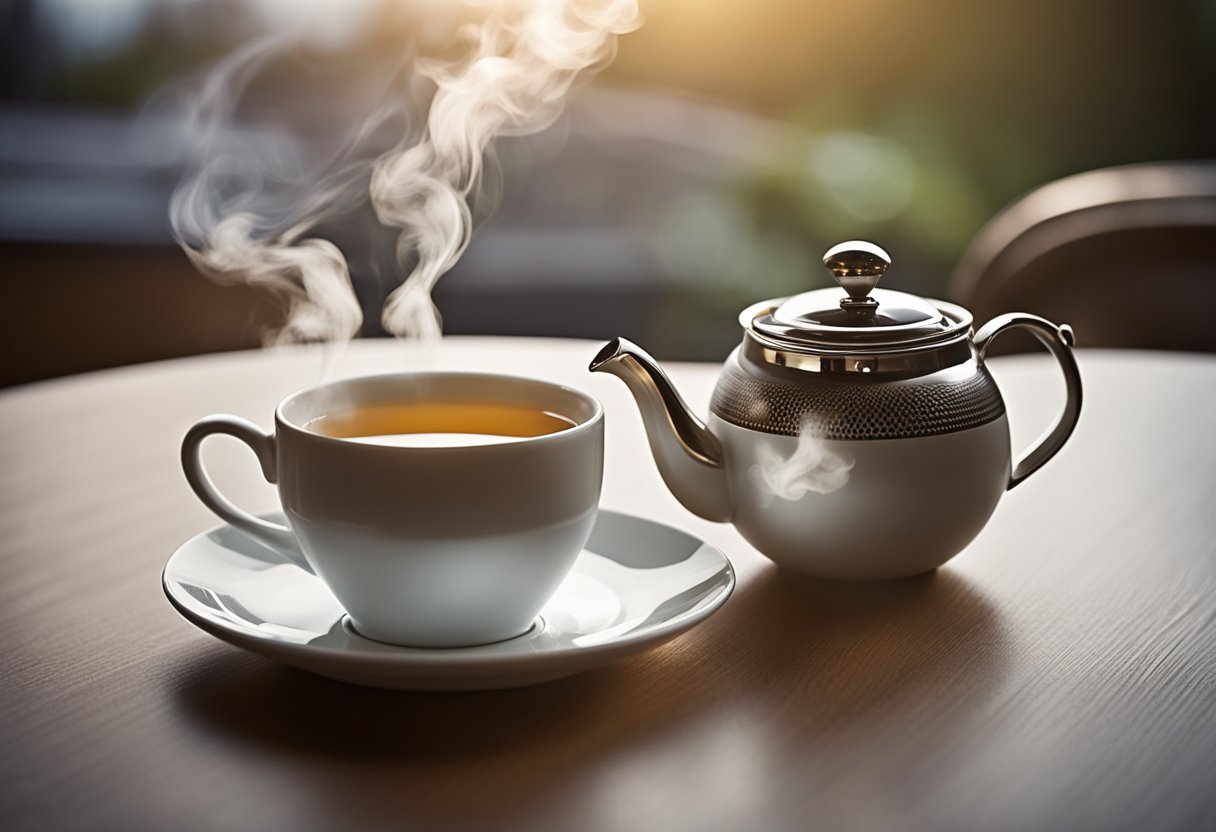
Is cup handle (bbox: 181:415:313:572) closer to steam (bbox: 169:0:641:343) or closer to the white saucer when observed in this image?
the white saucer

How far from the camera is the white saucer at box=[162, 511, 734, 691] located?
55 centimetres

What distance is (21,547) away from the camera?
0.79m

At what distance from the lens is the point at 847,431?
669 millimetres

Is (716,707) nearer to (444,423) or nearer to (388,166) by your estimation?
(444,423)

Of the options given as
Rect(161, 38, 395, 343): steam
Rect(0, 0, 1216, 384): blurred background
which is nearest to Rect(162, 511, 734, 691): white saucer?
Rect(161, 38, 395, 343): steam

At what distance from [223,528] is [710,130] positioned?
264 cm

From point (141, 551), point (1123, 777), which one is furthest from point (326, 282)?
point (1123, 777)

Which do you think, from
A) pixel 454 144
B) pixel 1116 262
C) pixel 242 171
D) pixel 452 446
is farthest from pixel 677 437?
pixel 242 171

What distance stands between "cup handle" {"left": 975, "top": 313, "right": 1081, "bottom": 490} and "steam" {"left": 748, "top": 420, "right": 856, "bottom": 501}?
124mm

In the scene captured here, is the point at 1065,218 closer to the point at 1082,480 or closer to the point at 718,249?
the point at 1082,480

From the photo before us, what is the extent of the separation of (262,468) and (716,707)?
263 mm

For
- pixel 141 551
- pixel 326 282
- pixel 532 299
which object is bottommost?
pixel 532 299

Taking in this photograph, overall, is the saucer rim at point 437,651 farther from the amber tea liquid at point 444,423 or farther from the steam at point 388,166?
the steam at point 388,166

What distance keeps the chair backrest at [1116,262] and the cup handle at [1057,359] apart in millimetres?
972
